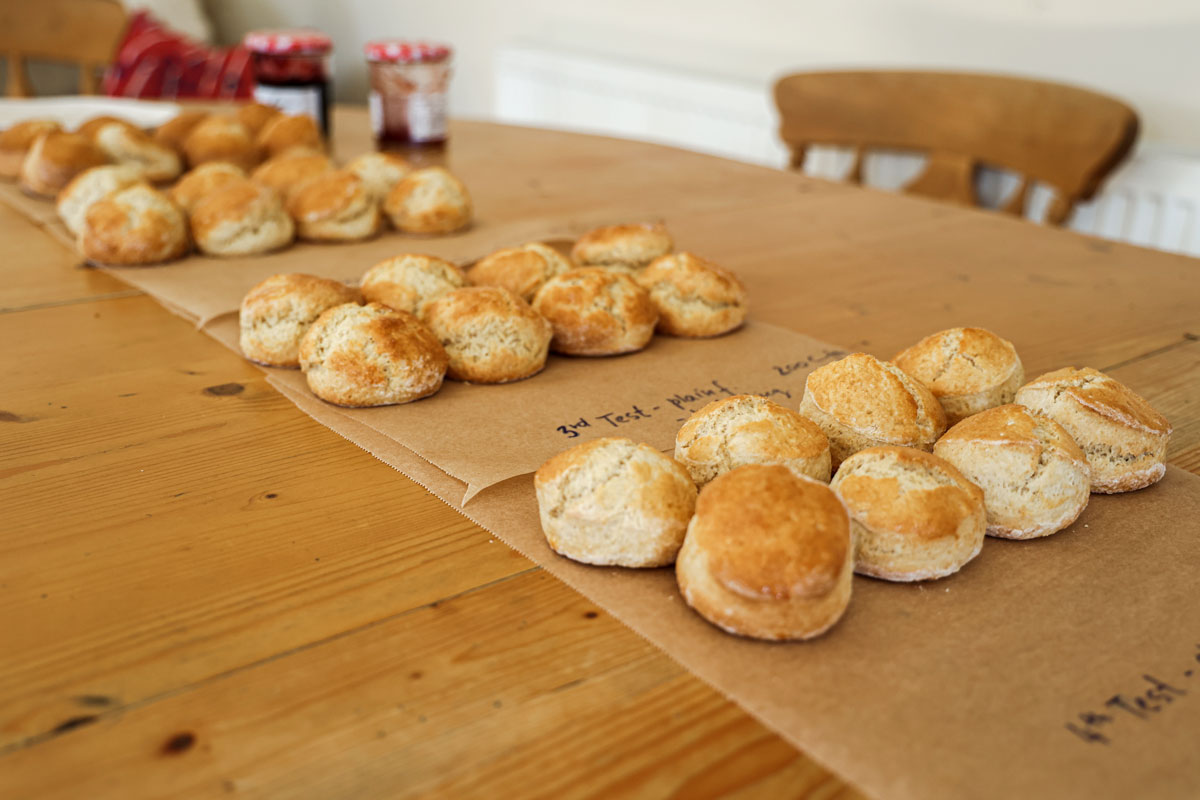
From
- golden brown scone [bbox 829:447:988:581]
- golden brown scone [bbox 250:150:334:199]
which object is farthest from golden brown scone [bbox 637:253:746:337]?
golden brown scone [bbox 250:150:334:199]

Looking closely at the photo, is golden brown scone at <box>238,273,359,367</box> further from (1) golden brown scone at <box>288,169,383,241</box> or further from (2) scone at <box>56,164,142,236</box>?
(2) scone at <box>56,164,142,236</box>

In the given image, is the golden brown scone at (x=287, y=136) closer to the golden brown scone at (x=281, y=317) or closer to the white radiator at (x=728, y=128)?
the golden brown scone at (x=281, y=317)

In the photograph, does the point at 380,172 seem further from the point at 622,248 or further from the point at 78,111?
the point at 78,111

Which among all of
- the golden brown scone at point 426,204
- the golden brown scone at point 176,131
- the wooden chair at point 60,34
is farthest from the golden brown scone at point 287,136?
the wooden chair at point 60,34

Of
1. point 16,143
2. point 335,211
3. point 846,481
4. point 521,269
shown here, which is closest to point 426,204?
point 335,211

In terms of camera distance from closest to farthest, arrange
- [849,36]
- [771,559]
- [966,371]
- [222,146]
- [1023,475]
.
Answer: [771,559] → [1023,475] → [966,371] → [222,146] → [849,36]

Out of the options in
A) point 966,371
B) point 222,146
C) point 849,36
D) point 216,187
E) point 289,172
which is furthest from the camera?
point 849,36
